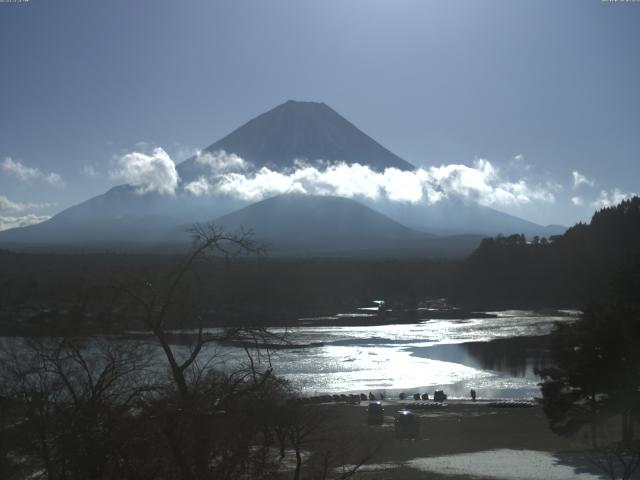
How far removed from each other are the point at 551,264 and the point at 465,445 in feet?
154

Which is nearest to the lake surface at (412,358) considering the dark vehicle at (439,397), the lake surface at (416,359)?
the lake surface at (416,359)

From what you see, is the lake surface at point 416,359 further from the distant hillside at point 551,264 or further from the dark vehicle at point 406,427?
the distant hillside at point 551,264

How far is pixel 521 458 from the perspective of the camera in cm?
1301

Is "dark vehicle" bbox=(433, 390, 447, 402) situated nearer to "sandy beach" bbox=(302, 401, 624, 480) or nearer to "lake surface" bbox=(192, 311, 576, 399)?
"sandy beach" bbox=(302, 401, 624, 480)

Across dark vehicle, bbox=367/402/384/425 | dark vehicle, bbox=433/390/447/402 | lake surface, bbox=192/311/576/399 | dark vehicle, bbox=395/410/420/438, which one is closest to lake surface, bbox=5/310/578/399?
lake surface, bbox=192/311/576/399

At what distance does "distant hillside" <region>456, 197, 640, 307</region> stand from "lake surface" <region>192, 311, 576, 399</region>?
1624cm

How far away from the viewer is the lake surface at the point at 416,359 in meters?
22.2

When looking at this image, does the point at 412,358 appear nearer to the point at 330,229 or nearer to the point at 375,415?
the point at 375,415

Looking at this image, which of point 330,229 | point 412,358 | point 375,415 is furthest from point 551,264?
point 330,229

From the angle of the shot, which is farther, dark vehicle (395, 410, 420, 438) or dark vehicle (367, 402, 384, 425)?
dark vehicle (367, 402, 384, 425)

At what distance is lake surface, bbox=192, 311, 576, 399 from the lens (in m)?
22.2

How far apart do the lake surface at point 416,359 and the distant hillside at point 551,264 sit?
16236 mm

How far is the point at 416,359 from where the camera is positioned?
27781mm

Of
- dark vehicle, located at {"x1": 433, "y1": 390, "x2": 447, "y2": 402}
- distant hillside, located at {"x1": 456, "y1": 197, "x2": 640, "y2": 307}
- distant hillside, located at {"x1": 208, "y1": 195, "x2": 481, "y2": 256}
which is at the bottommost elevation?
dark vehicle, located at {"x1": 433, "y1": 390, "x2": 447, "y2": 402}
